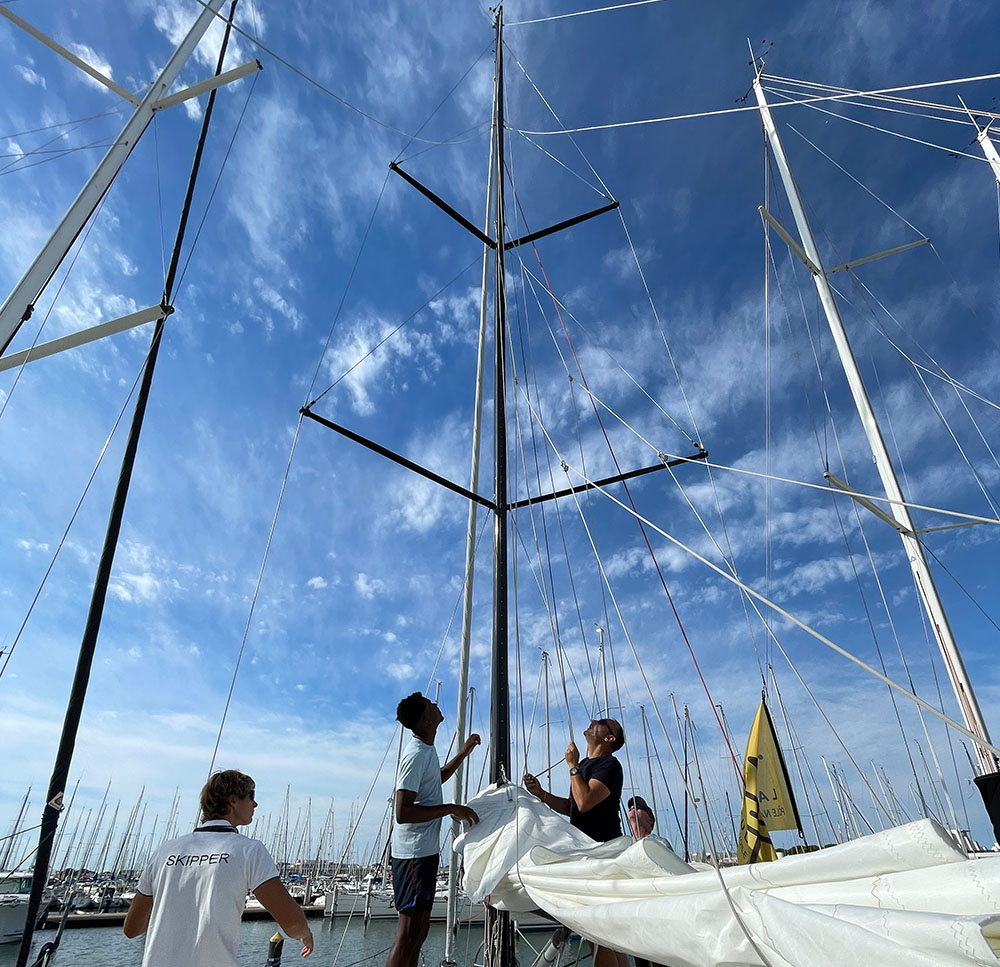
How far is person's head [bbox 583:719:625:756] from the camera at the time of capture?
4.51 meters

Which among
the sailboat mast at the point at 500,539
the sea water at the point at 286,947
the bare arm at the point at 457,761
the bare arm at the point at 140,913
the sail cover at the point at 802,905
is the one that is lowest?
the sea water at the point at 286,947

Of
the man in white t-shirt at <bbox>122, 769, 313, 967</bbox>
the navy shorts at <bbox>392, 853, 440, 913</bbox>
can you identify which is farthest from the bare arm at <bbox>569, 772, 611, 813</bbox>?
the man in white t-shirt at <bbox>122, 769, 313, 967</bbox>

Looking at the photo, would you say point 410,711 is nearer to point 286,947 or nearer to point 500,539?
point 500,539

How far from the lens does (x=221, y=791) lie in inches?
105

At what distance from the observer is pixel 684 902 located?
2.01m

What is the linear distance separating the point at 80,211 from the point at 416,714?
5.23 meters

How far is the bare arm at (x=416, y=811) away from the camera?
11.9 ft

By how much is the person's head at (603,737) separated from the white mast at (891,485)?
11.3 feet

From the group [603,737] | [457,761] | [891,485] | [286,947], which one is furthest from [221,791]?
[286,947]

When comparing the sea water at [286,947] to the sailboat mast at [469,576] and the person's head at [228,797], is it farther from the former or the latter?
the person's head at [228,797]

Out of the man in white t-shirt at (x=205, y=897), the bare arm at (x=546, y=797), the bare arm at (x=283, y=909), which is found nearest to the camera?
the man in white t-shirt at (x=205, y=897)

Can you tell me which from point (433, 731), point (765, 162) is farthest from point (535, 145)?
point (433, 731)

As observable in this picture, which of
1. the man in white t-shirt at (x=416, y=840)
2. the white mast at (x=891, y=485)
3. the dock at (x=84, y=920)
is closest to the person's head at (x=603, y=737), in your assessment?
the man in white t-shirt at (x=416, y=840)

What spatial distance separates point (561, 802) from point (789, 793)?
7.28 meters
